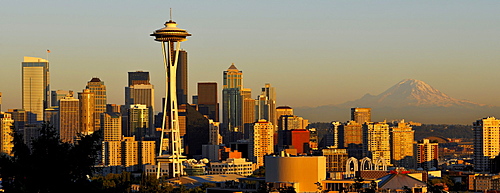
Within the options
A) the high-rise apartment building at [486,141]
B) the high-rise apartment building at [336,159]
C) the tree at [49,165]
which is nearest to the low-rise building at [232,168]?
the high-rise apartment building at [336,159]

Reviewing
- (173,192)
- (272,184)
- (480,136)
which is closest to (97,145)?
(272,184)

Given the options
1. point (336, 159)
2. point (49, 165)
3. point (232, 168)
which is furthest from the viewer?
point (232, 168)

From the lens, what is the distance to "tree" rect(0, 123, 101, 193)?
2773 centimetres

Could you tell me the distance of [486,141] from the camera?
621ft

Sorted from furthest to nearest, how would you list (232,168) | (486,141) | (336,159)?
(486,141) < (232,168) < (336,159)

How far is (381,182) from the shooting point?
3199 inches

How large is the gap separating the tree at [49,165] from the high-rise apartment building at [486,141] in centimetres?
15921

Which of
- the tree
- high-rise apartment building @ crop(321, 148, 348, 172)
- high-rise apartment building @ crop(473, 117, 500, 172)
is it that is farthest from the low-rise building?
the tree

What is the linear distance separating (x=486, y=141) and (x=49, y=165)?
552ft

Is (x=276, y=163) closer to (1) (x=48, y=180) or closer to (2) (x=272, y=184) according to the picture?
(2) (x=272, y=184)

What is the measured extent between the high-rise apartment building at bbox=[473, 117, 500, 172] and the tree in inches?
6268

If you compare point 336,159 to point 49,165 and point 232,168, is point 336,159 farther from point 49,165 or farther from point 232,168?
point 49,165

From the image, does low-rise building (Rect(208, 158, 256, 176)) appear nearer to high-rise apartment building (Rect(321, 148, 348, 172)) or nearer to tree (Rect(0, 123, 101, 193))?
high-rise apartment building (Rect(321, 148, 348, 172))

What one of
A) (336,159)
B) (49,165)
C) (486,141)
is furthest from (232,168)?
(49,165)
